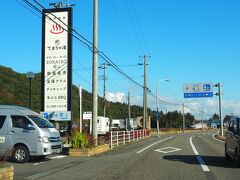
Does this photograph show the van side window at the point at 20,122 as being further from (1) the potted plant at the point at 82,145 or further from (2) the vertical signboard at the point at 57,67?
(2) the vertical signboard at the point at 57,67

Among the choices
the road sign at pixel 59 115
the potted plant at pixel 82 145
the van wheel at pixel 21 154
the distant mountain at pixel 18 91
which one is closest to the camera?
the van wheel at pixel 21 154

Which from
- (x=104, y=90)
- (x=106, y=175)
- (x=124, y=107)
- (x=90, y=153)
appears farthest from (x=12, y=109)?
(x=124, y=107)

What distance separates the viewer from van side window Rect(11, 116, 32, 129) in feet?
61.0

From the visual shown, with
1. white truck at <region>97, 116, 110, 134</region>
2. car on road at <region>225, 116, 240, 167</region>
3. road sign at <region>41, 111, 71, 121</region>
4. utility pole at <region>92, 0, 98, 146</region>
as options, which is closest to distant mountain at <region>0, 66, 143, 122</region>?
white truck at <region>97, 116, 110, 134</region>

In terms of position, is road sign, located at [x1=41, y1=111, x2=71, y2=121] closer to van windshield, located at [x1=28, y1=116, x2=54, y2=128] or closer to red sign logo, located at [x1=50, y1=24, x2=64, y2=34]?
red sign logo, located at [x1=50, y1=24, x2=64, y2=34]

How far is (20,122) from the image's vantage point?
18.7 m

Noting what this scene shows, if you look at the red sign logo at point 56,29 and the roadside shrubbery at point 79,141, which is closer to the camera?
the roadside shrubbery at point 79,141

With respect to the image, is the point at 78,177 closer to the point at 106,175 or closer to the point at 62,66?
the point at 106,175

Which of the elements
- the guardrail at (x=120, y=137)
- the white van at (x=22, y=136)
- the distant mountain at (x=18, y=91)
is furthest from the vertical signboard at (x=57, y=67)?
the distant mountain at (x=18, y=91)

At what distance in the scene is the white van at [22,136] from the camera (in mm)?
18266

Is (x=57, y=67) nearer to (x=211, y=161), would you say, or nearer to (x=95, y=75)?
(x=95, y=75)

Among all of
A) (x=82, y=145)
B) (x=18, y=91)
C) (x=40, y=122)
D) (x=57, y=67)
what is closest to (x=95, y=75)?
(x=57, y=67)

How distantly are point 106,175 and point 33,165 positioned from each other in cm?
457

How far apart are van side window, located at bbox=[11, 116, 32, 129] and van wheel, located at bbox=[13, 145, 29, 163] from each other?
0.86 metres
